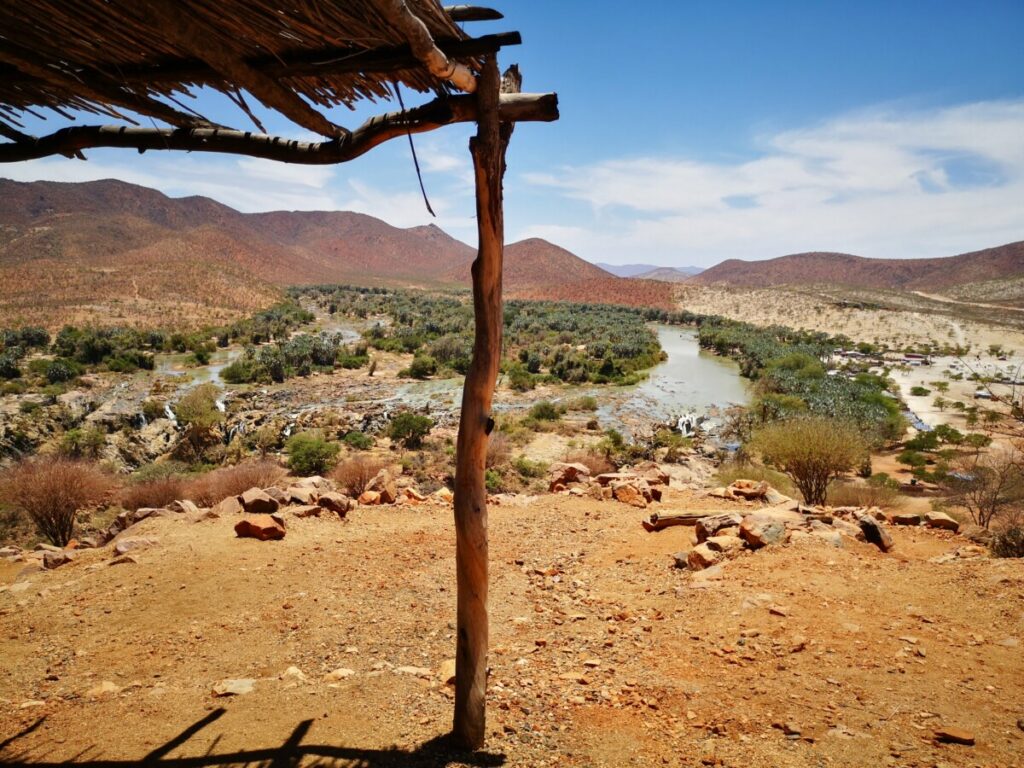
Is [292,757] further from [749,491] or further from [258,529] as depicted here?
[749,491]

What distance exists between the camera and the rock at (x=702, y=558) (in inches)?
236

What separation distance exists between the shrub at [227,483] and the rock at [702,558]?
7156 mm

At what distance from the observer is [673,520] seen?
7449 millimetres

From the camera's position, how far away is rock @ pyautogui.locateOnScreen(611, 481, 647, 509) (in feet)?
28.7

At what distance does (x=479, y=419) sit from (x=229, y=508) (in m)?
6.05

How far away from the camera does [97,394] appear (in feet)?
63.8

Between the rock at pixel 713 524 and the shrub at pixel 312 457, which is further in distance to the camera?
the shrub at pixel 312 457

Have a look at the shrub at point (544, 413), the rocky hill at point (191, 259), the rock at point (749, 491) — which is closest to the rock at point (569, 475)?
the rock at point (749, 491)

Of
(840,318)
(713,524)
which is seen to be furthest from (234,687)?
(840,318)

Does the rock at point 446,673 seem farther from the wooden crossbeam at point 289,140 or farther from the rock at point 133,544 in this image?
the rock at point 133,544

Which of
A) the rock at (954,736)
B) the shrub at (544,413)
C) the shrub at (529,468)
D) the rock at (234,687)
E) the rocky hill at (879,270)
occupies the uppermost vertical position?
the rocky hill at (879,270)

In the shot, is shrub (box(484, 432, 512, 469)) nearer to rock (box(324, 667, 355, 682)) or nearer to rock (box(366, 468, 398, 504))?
rock (box(366, 468, 398, 504))

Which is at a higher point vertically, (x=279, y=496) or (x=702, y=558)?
(x=279, y=496)

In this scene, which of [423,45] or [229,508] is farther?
[229,508]
